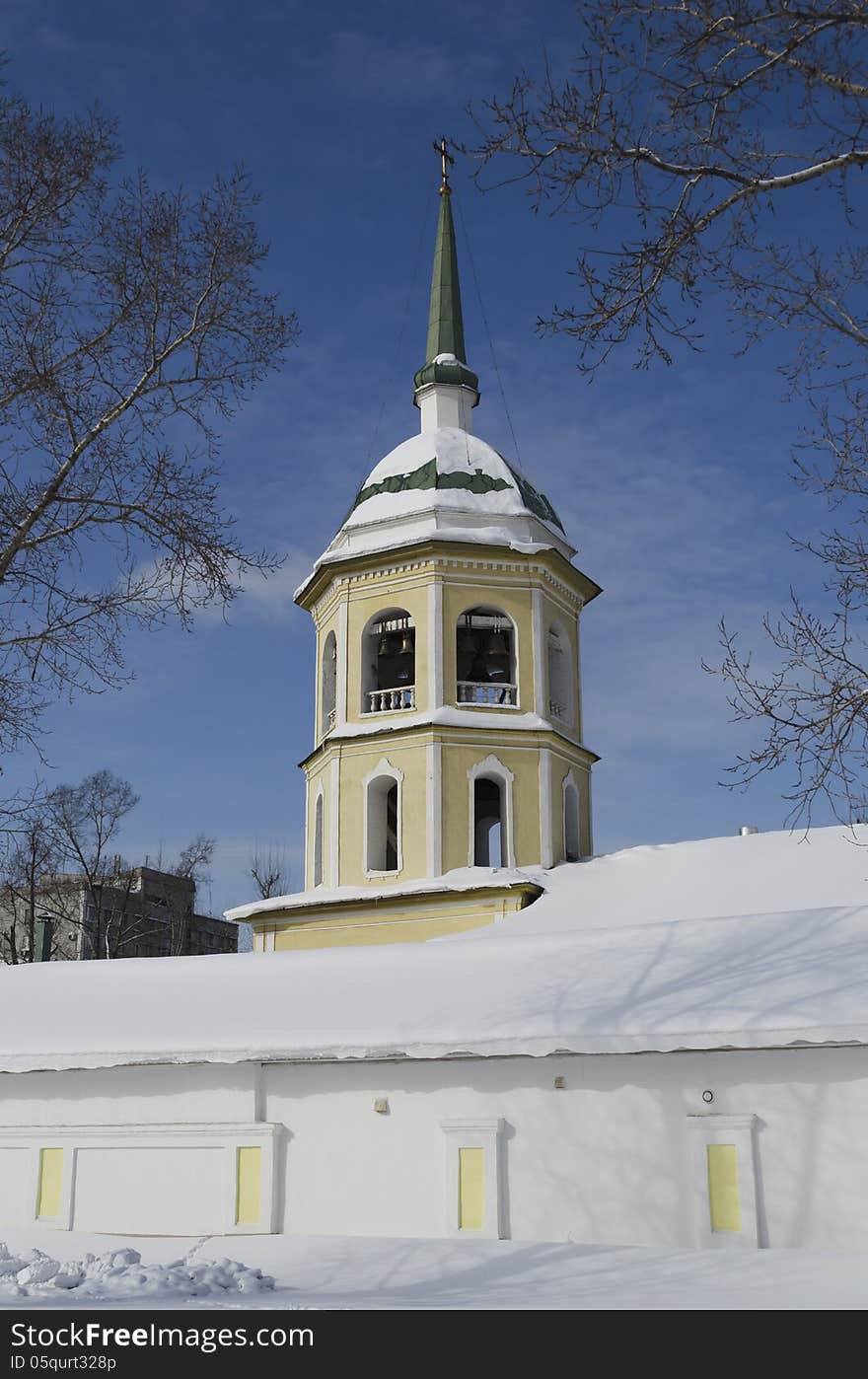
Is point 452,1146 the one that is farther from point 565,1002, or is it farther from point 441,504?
point 441,504

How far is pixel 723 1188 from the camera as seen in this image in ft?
36.7

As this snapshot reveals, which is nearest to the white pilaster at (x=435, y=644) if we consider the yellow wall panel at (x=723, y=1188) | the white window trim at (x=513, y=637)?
the white window trim at (x=513, y=637)

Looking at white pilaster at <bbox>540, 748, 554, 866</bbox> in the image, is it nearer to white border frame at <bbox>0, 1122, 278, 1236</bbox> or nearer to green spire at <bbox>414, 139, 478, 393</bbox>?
green spire at <bbox>414, 139, 478, 393</bbox>

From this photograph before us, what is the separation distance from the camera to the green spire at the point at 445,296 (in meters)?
26.1

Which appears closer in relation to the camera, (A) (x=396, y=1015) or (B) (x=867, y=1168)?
(B) (x=867, y=1168)

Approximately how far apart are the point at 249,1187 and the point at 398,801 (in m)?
8.90

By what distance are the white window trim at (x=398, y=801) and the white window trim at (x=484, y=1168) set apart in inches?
347

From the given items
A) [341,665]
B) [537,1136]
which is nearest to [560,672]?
[341,665]

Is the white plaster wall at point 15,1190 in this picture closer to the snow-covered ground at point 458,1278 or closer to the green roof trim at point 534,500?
the snow-covered ground at point 458,1278

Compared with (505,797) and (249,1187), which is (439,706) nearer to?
(505,797)

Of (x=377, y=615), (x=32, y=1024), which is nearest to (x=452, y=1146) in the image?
(x=32, y=1024)

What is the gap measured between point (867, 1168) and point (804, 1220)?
26.3 inches

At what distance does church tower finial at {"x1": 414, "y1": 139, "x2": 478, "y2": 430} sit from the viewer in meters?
24.9
